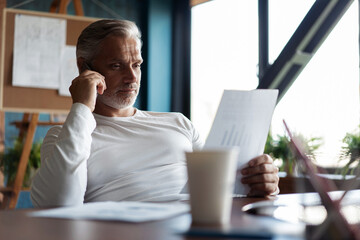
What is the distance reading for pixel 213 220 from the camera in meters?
0.73

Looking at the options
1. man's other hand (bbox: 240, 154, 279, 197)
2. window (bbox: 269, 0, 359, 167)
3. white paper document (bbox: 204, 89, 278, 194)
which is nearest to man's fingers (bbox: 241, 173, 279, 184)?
man's other hand (bbox: 240, 154, 279, 197)

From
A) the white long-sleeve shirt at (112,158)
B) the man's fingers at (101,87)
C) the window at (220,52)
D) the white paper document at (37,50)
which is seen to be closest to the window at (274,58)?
the window at (220,52)

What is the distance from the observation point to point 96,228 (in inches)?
28.4

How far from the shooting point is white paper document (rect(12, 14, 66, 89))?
3.44m

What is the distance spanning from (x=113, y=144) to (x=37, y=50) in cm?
225

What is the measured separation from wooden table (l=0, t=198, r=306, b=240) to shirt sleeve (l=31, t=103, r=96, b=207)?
15.3 inches

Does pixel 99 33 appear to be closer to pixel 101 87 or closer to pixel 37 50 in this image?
pixel 101 87

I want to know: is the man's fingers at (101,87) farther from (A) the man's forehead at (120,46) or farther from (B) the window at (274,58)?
(B) the window at (274,58)

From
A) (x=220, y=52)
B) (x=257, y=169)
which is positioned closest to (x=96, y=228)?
(x=257, y=169)

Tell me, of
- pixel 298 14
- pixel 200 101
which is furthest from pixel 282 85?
pixel 200 101

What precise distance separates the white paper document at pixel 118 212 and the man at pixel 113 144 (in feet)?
1.11

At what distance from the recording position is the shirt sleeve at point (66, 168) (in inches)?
49.1

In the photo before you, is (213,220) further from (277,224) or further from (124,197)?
(124,197)

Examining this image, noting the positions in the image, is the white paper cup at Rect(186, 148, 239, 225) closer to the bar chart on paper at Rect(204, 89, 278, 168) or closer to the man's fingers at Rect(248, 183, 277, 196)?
the bar chart on paper at Rect(204, 89, 278, 168)
